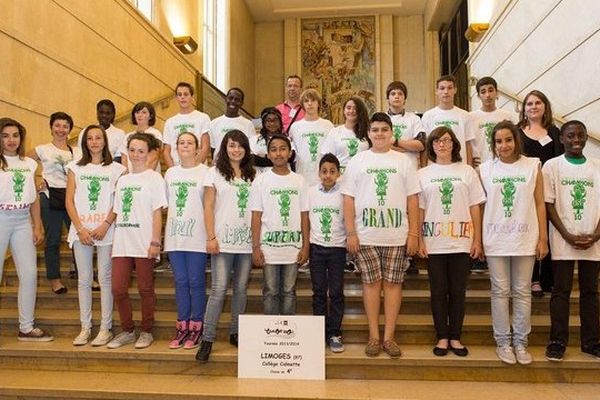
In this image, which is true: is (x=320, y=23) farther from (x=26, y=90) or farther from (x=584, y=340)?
(x=584, y=340)

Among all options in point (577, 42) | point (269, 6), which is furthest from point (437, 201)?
point (269, 6)

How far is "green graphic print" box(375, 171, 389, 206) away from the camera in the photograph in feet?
11.4

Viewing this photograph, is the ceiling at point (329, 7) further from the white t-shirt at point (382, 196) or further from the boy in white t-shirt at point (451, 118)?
the white t-shirt at point (382, 196)

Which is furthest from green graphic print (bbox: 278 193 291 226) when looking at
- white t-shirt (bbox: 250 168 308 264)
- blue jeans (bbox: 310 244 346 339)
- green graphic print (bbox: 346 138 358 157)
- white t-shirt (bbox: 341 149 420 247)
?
green graphic print (bbox: 346 138 358 157)

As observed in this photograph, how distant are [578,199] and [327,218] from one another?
1.72m

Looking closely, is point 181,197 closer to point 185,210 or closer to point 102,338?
point 185,210

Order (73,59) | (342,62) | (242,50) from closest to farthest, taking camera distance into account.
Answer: (73,59)
(242,50)
(342,62)

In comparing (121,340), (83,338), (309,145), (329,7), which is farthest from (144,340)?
(329,7)

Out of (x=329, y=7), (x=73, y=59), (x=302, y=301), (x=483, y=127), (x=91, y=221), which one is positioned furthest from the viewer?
(x=329, y=7)

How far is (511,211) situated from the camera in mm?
3408

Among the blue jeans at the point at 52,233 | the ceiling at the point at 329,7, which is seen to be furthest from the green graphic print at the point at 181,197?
the ceiling at the point at 329,7

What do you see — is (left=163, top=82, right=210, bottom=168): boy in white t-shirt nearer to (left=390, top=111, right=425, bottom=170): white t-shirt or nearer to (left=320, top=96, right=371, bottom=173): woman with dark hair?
(left=320, top=96, right=371, bottom=173): woman with dark hair

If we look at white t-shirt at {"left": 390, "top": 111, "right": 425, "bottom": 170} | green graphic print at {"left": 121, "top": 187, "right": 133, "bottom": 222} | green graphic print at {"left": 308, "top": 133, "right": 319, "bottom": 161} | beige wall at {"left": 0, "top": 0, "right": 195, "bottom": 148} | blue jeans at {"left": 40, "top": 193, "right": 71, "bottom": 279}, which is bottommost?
blue jeans at {"left": 40, "top": 193, "right": 71, "bottom": 279}

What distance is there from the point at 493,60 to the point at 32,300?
718 centimetres
